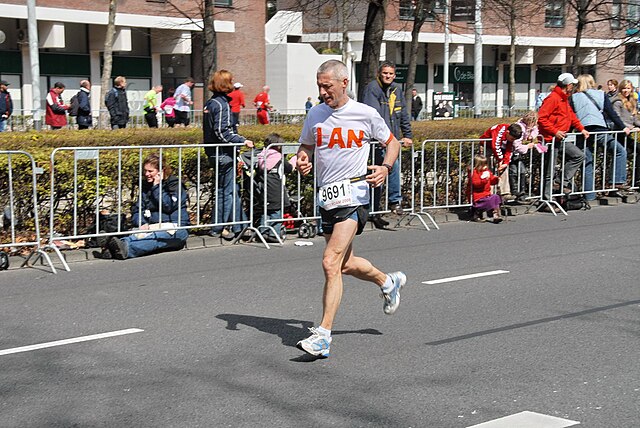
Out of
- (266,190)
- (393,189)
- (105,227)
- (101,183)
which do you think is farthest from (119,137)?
(393,189)

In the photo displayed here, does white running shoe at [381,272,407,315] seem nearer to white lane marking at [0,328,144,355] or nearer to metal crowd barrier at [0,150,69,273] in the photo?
white lane marking at [0,328,144,355]

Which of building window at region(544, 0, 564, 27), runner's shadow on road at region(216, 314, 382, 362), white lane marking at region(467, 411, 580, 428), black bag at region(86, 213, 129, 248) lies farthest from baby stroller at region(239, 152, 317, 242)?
building window at region(544, 0, 564, 27)

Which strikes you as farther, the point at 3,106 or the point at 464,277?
the point at 3,106

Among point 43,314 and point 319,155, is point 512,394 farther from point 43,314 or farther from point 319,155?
point 43,314

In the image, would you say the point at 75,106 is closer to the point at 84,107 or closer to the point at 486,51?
the point at 84,107

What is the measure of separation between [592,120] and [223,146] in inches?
282

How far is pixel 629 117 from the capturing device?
709 inches

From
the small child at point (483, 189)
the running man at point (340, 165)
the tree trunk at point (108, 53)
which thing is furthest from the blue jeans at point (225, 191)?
the tree trunk at point (108, 53)

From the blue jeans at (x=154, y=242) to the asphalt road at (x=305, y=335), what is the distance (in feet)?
0.48

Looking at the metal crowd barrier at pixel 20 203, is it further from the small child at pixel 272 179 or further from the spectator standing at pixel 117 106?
the spectator standing at pixel 117 106

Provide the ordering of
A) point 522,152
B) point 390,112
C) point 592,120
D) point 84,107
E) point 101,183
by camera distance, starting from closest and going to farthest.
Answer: point 101,183, point 390,112, point 522,152, point 592,120, point 84,107

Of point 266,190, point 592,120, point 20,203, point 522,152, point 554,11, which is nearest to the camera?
point 20,203

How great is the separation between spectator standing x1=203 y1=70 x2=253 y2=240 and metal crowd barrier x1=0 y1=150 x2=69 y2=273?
222cm

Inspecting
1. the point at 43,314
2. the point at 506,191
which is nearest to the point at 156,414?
the point at 43,314
